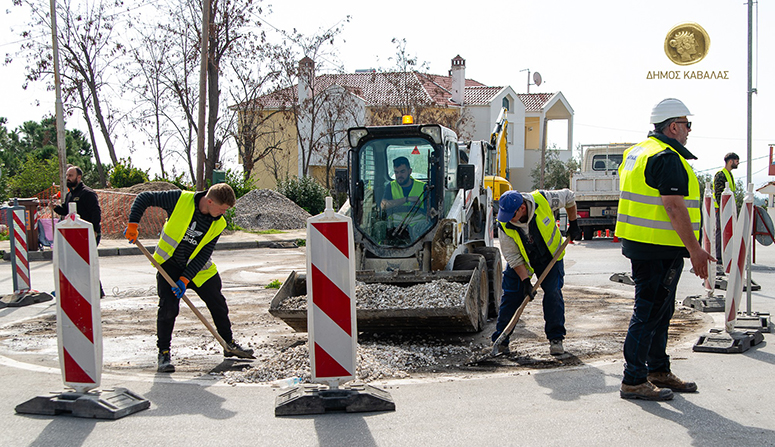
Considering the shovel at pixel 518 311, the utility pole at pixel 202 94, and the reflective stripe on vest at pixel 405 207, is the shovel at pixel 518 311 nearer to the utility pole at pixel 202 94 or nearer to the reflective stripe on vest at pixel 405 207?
the reflective stripe on vest at pixel 405 207

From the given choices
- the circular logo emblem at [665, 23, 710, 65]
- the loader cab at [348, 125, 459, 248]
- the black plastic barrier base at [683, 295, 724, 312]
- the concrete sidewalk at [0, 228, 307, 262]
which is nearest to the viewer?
the black plastic barrier base at [683, 295, 724, 312]

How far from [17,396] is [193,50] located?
28582mm

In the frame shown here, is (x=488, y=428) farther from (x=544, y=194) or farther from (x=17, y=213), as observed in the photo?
(x=17, y=213)

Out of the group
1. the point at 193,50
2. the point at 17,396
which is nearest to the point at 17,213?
the point at 17,396

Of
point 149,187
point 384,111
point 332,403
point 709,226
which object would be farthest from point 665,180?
point 384,111

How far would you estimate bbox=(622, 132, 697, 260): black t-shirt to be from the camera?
4537mm

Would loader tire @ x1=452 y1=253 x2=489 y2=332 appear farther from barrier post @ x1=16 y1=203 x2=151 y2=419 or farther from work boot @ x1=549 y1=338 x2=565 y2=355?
barrier post @ x1=16 y1=203 x2=151 y2=419

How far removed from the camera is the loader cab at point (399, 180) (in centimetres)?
838

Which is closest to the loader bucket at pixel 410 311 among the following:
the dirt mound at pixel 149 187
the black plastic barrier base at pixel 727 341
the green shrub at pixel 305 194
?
the black plastic barrier base at pixel 727 341

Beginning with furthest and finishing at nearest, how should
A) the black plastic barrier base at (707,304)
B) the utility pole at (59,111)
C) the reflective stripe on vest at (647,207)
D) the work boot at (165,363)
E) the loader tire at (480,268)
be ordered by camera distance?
1. the utility pole at (59,111)
2. the black plastic barrier base at (707,304)
3. the loader tire at (480,268)
4. the work boot at (165,363)
5. the reflective stripe on vest at (647,207)

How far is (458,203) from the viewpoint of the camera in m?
8.52

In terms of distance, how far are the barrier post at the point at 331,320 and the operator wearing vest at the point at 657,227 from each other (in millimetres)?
1775

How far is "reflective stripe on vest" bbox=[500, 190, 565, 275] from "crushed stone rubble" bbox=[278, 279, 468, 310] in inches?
29.8

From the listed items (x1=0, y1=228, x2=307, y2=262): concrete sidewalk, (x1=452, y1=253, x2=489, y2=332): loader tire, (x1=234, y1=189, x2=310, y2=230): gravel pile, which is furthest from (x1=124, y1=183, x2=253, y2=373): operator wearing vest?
(x1=234, y1=189, x2=310, y2=230): gravel pile
